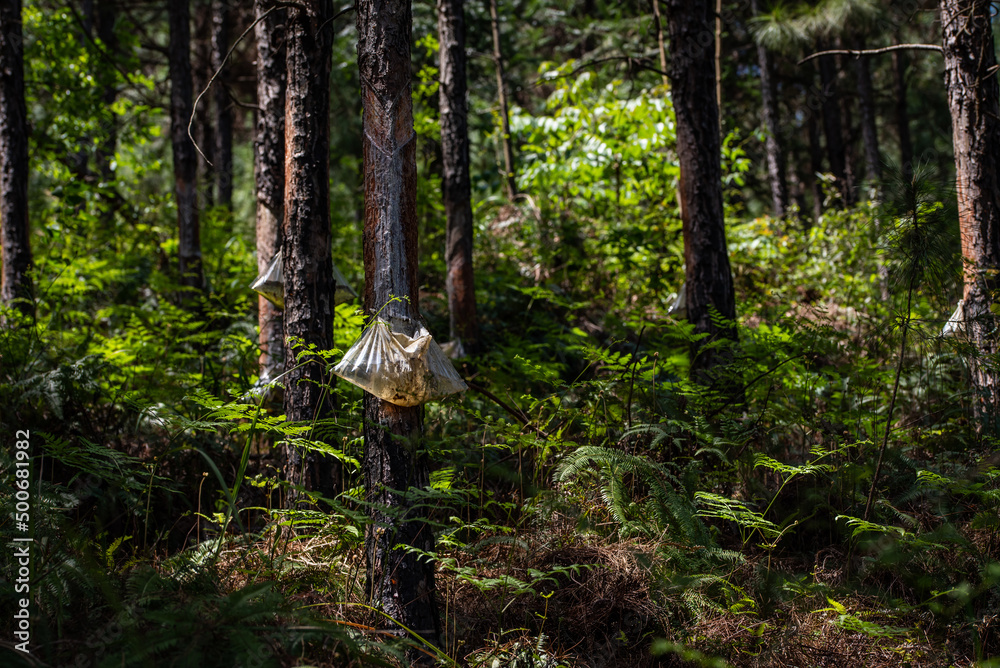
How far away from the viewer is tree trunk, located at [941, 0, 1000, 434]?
15.8 ft

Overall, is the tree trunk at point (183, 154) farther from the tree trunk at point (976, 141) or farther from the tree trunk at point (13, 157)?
the tree trunk at point (976, 141)

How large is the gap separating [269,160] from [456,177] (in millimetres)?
2366

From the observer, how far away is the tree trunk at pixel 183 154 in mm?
7844

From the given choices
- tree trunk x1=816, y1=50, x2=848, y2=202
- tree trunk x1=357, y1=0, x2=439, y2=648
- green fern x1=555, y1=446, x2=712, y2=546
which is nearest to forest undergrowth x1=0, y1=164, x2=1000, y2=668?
green fern x1=555, y1=446, x2=712, y2=546

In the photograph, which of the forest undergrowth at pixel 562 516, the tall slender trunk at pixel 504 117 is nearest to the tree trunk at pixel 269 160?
the forest undergrowth at pixel 562 516

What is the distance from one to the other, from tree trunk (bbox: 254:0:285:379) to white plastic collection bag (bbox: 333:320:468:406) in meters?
2.57

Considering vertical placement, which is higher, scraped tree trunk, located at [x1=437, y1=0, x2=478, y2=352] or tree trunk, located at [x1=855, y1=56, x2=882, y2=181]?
tree trunk, located at [x1=855, y1=56, x2=882, y2=181]

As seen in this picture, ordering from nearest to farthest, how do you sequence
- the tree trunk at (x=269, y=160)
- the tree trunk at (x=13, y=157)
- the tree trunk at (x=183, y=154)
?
the tree trunk at (x=269, y=160) < the tree trunk at (x=13, y=157) < the tree trunk at (x=183, y=154)

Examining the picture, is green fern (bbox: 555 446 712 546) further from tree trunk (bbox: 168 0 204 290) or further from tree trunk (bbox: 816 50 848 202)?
tree trunk (bbox: 816 50 848 202)

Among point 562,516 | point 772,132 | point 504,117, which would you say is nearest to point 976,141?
point 562,516

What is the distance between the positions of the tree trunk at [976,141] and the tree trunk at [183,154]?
8.00 metres

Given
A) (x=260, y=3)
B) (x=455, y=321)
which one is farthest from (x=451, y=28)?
(x=455, y=321)

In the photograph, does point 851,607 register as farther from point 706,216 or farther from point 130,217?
point 130,217

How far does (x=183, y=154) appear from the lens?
7.99 metres
